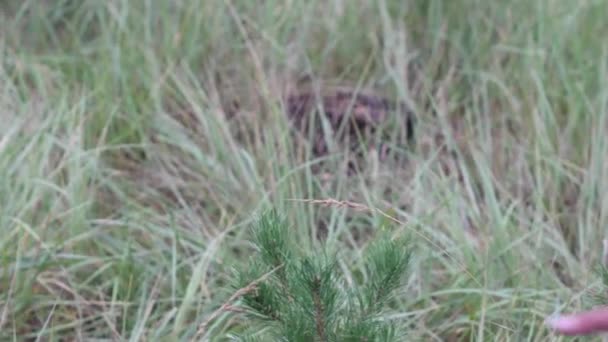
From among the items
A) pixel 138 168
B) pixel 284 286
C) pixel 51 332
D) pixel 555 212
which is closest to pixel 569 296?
pixel 555 212

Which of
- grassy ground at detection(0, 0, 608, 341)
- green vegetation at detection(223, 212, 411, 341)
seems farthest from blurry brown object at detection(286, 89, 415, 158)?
green vegetation at detection(223, 212, 411, 341)

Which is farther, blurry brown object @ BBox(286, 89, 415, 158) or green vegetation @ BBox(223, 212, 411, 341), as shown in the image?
blurry brown object @ BBox(286, 89, 415, 158)

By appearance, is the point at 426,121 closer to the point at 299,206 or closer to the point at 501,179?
the point at 501,179

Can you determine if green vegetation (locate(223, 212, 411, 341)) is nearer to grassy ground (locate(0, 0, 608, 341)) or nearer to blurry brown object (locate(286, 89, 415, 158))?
grassy ground (locate(0, 0, 608, 341))

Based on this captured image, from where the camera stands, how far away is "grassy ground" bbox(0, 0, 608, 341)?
7.32ft

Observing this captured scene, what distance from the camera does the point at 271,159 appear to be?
2605 millimetres

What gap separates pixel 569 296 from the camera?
2131 mm

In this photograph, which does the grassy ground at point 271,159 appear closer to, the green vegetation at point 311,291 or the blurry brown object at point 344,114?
the blurry brown object at point 344,114

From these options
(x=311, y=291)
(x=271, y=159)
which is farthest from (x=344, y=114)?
(x=311, y=291)

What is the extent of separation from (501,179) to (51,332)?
132cm

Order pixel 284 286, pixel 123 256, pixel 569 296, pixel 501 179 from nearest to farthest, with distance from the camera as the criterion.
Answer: pixel 284 286 < pixel 569 296 < pixel 123 256 < pixel 501 179

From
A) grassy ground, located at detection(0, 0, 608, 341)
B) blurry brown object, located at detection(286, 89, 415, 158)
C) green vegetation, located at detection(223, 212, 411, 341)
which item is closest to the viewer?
green vegetation, located at detection(223, 212, 411, 341)

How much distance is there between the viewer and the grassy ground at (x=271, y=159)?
2230 millimetres

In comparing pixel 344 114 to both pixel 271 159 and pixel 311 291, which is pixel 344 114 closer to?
pixel 271 159
